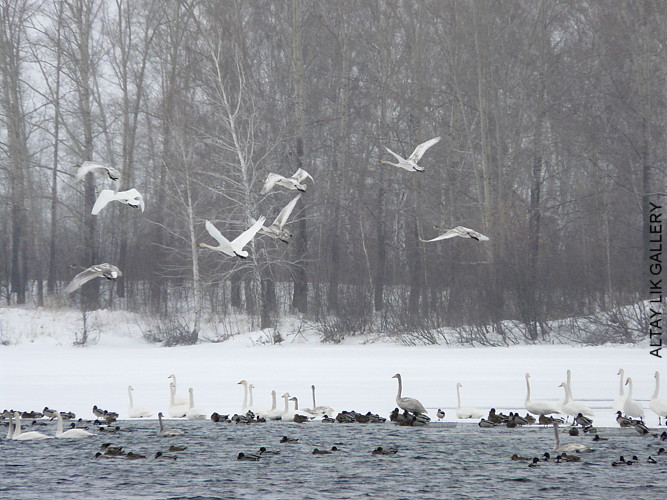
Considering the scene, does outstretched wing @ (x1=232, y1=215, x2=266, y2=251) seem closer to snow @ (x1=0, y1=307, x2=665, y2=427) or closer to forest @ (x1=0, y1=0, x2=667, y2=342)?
snow @ (x1=0, y1=307, x2=665, y2=427)

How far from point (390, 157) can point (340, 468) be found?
28387mm

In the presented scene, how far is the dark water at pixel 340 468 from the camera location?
12.0 metres

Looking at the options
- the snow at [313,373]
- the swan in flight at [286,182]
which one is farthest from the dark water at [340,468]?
the swan in flight at [286,182]

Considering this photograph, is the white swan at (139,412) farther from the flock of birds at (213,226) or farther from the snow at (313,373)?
the flock of birds at (213,226)

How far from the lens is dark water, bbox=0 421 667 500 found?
11992 millimetres

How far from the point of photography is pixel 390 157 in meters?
41.0

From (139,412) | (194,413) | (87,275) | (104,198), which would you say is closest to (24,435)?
(139,412)

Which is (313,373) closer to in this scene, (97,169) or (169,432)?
(97,169)

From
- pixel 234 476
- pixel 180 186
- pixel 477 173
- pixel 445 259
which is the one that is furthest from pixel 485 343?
pixel 234 476

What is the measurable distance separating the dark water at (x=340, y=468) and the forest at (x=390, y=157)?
48.2ft

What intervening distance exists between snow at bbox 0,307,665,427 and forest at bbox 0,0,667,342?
2.72m

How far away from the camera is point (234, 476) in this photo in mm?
13086

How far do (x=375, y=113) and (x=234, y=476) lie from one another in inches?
1127

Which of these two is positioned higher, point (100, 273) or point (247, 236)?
point (247, 236)
